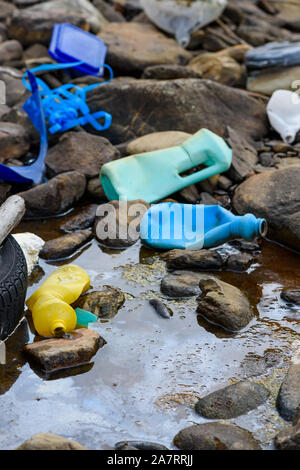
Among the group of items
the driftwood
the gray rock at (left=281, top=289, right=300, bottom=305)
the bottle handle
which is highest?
the driftwood

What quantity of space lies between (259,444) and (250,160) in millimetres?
2953

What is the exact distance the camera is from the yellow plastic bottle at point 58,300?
295cm

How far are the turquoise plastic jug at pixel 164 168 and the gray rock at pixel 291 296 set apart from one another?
1358mm

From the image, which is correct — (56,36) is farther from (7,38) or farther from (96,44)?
(7,38)

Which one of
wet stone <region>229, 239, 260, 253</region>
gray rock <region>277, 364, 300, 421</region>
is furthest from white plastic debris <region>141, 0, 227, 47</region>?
gray rock <region>277, 364, 300, 421</region>

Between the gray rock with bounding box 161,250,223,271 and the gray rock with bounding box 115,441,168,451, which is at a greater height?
the gray rock with bounding box 115,441,168,451

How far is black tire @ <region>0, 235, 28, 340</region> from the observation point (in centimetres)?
285

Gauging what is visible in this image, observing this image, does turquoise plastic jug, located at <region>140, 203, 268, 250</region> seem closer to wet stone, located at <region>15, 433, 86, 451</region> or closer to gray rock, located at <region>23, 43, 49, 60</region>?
wet stone, located at <region>15, 433, 86, 451</region>

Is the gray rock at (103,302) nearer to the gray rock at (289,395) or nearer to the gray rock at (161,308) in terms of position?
the gray rock at (161,308)

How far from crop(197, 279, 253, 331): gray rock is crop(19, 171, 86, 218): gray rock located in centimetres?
148

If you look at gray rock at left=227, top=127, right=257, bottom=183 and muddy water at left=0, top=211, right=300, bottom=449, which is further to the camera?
gray rock at left=227, top=127, right=257, bottom=183

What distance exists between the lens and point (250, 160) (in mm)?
4941

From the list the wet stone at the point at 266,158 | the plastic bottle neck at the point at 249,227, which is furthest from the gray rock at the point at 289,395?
the wet stone at the point at 266,158
